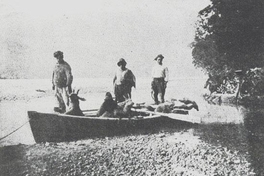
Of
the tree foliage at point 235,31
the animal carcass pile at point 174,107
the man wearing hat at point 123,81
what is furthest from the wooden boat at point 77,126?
the tree foliage at point 235,31

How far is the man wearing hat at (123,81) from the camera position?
7848 millimetres

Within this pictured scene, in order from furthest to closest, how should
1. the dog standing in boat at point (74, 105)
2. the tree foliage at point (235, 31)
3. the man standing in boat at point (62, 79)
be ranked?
the tree foliage at point (235, 31) < the man standing in boat at point (62, 79) < the dog standing in boat at point (74, 105)

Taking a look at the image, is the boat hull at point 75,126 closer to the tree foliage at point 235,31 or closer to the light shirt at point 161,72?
the light shirt at point 161,72

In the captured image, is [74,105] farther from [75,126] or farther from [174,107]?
[174,107]

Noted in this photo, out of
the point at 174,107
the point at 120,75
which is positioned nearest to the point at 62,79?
the point at 120,75

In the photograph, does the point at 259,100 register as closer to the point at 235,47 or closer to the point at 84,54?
the point at 235,47

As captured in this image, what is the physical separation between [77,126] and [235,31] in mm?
6322

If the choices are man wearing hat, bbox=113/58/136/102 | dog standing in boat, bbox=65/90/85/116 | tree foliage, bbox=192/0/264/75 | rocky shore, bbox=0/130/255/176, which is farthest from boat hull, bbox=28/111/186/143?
tree foliage, bbox=192/0/264/75

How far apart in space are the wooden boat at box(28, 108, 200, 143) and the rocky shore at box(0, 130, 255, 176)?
0.66 feet

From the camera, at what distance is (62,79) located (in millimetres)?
7141

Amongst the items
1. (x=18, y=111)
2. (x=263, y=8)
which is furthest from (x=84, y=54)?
(x=263, y=8)

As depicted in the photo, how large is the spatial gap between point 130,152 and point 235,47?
616cm

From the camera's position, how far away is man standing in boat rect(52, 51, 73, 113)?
705 cm

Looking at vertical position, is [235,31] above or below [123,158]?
above
